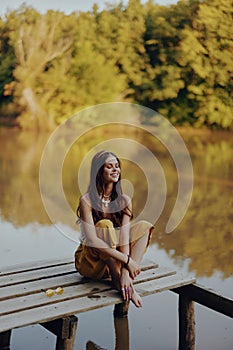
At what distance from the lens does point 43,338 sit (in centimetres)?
273

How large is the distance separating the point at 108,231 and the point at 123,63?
1767cm

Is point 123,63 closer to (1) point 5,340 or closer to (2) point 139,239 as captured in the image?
(2) point 139,239

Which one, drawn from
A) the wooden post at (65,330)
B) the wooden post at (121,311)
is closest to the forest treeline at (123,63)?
the wooden post at (121,311)

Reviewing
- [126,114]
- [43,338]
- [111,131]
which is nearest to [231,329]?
[43,338]

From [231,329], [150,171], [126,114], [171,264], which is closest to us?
[231,329]

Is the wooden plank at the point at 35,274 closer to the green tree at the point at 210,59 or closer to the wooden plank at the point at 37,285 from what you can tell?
the wooden plank at the point at 37,285

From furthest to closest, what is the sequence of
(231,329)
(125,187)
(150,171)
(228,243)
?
(150,171) → (125,187) → (228,243) → (231,329)

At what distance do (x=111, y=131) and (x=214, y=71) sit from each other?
4.76 meters

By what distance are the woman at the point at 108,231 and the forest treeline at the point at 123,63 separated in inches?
633

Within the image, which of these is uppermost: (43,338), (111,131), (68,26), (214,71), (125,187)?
(68,26)

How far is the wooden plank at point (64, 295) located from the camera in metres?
2.13

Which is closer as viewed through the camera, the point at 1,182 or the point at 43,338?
the point at 43,338

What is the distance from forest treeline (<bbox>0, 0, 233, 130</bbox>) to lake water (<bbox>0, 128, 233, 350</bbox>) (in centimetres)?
872

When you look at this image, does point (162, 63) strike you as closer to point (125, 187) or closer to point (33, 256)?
point (125, 187)
